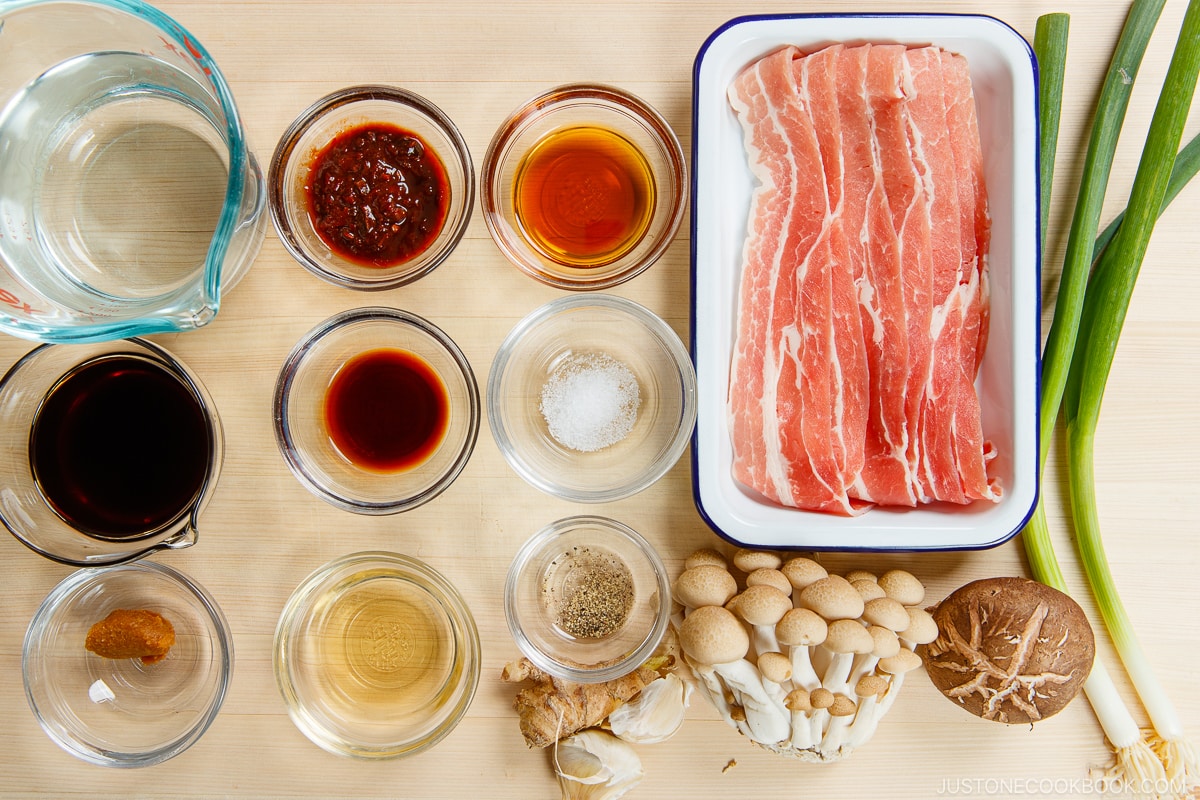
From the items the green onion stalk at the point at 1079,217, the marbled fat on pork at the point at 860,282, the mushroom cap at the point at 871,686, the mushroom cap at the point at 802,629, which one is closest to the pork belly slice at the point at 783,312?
the marbled fat on pork at the point at 860,282

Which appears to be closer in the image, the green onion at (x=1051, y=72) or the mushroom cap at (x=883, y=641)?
the mushroom cap at (x=883, y=641)

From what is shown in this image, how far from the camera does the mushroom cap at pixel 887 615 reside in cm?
139

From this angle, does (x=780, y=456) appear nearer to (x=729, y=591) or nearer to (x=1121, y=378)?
(x=729, y=591)

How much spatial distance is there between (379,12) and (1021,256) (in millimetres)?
1389

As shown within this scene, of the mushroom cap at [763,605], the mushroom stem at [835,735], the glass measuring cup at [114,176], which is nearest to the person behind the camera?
the glass measuring cup at [114,176]

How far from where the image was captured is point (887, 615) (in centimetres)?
139

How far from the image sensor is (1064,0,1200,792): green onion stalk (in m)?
1.46

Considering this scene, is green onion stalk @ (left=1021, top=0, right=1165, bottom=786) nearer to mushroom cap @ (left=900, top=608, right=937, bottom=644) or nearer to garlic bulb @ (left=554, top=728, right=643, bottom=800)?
mushroom cap @ (left=900, top=608, right=937, bottom=644)

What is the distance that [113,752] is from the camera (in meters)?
1.53

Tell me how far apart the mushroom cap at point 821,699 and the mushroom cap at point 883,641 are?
0.12m

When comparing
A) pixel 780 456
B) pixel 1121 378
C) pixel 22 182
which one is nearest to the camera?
pixel 22 182

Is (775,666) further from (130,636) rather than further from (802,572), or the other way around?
(130,636)

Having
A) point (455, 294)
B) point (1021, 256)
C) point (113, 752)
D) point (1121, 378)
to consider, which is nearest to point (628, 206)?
point (455, 294)

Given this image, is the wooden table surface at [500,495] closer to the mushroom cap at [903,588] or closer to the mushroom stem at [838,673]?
the mushroom cap at [903,588]
